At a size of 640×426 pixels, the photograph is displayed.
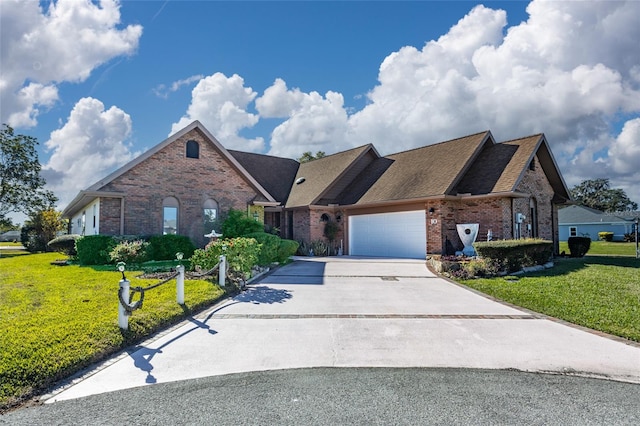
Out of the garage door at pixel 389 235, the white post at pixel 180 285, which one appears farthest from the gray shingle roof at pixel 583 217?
the white post at pixel 180 285

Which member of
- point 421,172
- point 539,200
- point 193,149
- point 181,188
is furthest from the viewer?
point 421,172

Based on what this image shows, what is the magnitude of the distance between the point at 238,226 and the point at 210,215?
5.99 feet

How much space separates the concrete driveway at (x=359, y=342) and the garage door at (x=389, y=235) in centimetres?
926

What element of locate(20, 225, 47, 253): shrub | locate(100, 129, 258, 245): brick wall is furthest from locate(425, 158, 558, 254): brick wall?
locate(20, 225, 47, 253): shrub

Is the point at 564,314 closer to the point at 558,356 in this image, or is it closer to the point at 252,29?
the point at 558,356

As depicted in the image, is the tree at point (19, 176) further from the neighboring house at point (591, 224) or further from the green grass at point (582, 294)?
the neighboring house at point (591, 224)

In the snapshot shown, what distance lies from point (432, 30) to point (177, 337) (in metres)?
14.3

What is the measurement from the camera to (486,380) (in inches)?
179

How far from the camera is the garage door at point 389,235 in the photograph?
1891cm

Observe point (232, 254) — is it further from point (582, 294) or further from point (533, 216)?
point (533, 216)

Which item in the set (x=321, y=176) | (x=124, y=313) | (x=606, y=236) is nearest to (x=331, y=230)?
(x=321, y=176)

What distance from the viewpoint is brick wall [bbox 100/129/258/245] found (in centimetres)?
1675

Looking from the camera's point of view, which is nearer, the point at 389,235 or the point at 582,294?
the point at 582,294

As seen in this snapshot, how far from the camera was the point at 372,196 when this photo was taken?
20953 millimetres
